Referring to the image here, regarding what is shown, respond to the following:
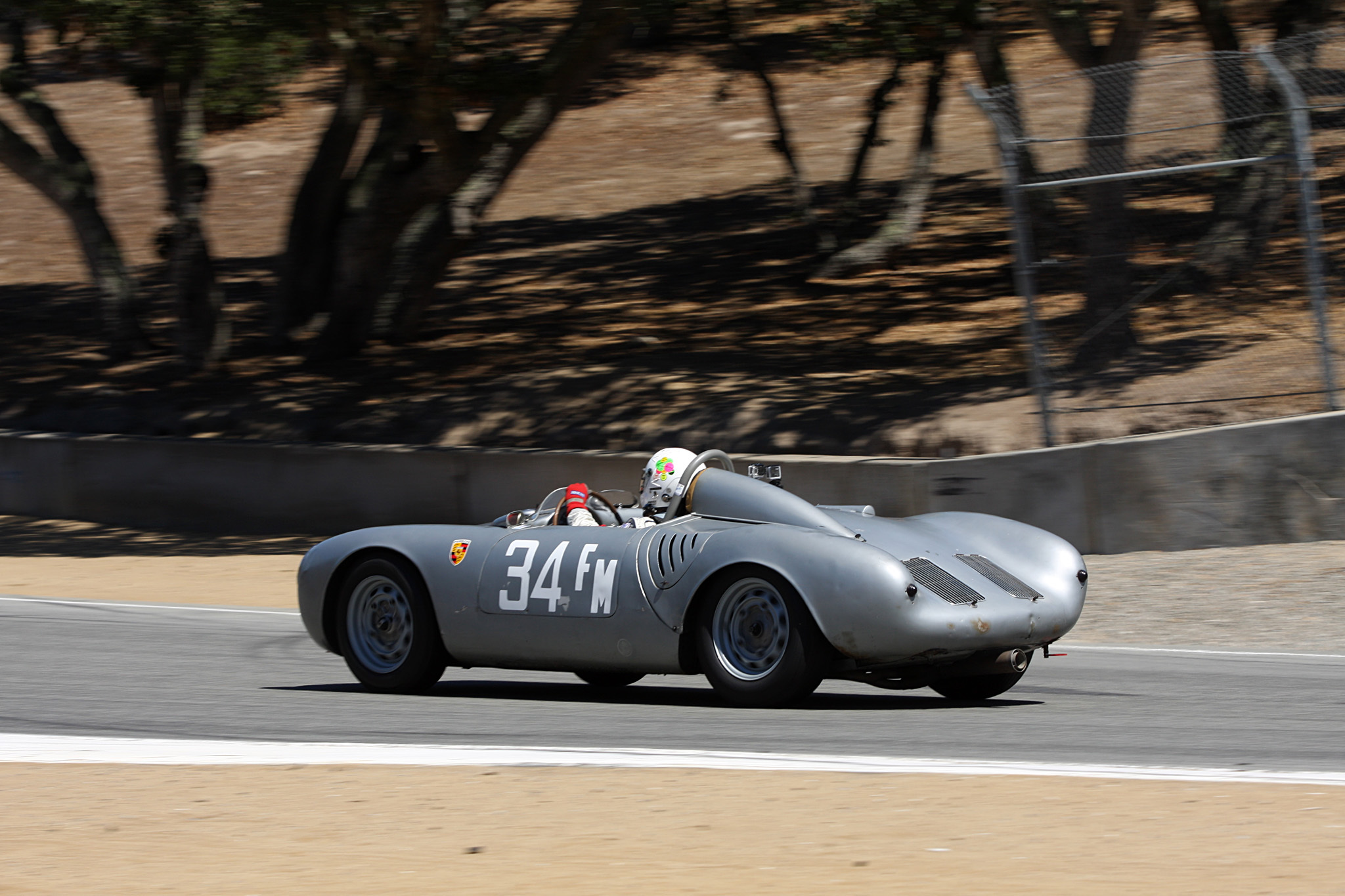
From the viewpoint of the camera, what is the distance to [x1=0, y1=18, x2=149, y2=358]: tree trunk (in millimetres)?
19750

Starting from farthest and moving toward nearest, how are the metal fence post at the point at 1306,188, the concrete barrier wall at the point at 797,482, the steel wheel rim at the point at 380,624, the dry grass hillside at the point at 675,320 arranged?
the dry grass hillside at the point at 675,320 < the concrete barrier wall at the point at 797,482 < the metal fence post at the point at 1306,188 < the steel wheel rim at the point at 380,624

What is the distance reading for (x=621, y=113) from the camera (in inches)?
1280

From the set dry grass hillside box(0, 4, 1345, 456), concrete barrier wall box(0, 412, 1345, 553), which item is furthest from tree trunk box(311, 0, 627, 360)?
concrete barrier wall box(0, 412, 1345, 553)

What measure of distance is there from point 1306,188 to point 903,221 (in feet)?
35.2

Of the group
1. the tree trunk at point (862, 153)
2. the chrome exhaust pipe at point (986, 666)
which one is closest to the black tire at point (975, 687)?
the chrome exhaust pipe at point (986, 666)

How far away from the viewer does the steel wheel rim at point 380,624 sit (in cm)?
833

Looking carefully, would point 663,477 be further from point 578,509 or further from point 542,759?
point 542,759

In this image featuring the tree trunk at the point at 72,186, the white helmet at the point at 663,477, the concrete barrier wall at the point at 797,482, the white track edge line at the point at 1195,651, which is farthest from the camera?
the tree trunk at the point at 72,186

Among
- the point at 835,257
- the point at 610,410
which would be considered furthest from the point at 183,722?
the point at 835,257

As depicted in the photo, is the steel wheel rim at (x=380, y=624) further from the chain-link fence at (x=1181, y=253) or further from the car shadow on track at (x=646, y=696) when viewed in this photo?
the chain-link fence at (x=1181, y=253)

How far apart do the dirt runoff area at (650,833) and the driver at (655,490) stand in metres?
2.25

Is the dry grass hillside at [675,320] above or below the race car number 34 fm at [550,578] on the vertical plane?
below

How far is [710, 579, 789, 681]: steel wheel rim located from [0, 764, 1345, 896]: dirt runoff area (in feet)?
4.36

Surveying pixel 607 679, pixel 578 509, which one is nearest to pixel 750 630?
pixel 578 509
